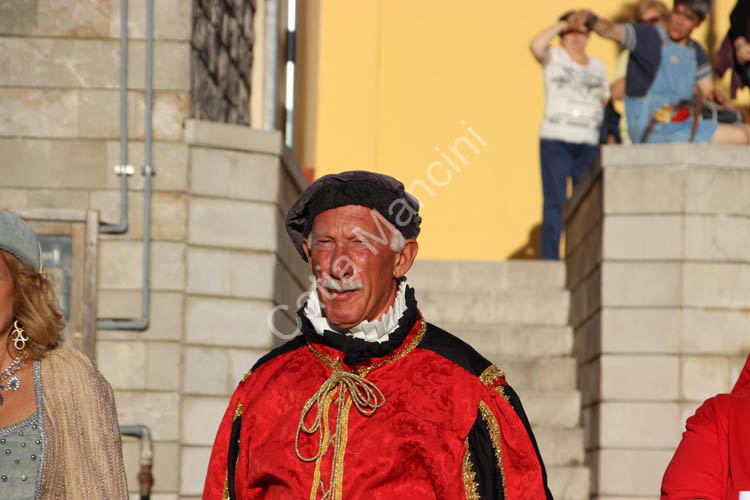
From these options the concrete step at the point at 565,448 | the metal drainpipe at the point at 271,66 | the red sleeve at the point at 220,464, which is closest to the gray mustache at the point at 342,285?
the red sleeve at the point at 220,464

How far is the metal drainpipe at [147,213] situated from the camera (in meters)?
8.61

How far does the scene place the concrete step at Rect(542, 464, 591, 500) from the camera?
357 inches

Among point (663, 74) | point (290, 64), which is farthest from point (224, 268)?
point (290, 64)

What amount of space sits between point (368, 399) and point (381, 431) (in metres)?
0.11

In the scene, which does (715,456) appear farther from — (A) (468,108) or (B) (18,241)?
(A) (468,108)

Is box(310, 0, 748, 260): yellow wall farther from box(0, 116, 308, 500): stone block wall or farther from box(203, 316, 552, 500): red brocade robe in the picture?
box(203, 316, 552, 500): red brocade robe

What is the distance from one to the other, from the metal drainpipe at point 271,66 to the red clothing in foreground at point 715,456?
9837 mm

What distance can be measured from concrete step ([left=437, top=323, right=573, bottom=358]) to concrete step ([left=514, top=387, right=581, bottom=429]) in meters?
0.61

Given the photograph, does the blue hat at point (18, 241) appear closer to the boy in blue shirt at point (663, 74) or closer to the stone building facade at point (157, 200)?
the stone building facade at point (157, 200)

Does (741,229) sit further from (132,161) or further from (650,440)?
(132,161)

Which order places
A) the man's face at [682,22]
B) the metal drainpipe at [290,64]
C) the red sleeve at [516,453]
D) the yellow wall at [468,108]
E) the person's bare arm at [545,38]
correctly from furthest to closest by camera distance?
the metal drainpipe at [290,64] < the yellow wall at [468,108] < the person's bare arm at [545,38] < the man's face at [682,22] < the red sleeve at [516,453]

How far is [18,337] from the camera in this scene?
14.4 ft

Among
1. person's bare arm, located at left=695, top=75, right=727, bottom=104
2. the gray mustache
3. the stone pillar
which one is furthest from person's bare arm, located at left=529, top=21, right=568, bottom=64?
the gray mustache

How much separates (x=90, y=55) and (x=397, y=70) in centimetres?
607
